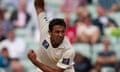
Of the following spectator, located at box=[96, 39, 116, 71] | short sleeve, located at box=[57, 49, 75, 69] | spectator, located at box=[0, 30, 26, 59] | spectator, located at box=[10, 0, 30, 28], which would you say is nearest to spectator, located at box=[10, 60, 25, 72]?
spectator, located at box=[0, 30, 26, 59]

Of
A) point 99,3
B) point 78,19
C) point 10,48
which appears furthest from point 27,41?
point 99,3

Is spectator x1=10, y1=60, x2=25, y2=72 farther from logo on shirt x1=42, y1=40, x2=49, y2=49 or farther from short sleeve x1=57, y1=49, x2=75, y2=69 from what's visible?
short sleeve x1=57, y1=49, x2=75, y2=69

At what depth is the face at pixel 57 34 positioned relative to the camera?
7.01 meters

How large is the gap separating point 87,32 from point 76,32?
27 cm

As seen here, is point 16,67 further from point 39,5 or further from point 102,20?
point 39,5

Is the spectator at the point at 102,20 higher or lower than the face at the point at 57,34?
higher

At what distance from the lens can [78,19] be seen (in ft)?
42.5

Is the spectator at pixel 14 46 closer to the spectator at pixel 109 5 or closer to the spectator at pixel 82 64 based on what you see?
the spectator at pixel 82 64

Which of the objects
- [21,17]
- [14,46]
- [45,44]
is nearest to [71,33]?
[14,46]

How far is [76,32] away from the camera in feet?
41.1

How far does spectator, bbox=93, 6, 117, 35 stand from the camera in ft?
41.7

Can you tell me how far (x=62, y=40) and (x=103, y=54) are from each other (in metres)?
4.98

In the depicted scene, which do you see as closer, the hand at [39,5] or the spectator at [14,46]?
the hand at [39,5]

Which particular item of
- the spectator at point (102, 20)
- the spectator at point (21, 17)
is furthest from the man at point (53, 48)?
the spectator at point (21, 17)
